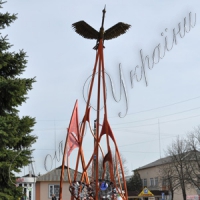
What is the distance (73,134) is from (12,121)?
3647 millimetres

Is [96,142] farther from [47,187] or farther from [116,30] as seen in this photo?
[47,187]

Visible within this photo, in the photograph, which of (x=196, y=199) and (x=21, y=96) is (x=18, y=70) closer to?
(x=21, y=96)

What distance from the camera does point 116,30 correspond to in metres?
16.1

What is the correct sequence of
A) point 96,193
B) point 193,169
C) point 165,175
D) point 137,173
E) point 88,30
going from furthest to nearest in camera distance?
point 137,173
point 165,175
point 193,169
point 88,30
point 96,193

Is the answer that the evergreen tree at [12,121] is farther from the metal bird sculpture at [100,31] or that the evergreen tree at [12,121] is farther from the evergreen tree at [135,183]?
the evergreen tree at [135,183]

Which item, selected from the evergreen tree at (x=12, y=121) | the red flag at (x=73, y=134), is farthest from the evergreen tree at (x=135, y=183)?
the evergreen tree at (x=12, y=121)

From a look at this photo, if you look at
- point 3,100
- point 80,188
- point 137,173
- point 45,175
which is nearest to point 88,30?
point 3,100

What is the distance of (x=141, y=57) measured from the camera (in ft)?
45.6

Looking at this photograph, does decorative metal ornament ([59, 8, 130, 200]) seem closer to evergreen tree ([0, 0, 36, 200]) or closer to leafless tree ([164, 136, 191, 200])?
evergreen tree ([0, 0, 36, 200])

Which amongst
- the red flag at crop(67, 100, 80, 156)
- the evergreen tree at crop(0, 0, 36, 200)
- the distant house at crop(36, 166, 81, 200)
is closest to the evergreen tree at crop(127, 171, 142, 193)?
the distant house at crop(36, 166, 81, 200)

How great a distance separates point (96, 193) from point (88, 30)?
6575 millimetres

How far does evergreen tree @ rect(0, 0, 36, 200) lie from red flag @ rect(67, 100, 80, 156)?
6.63ft

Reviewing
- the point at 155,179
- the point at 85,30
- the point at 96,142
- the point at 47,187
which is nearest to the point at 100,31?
the point at 85,30

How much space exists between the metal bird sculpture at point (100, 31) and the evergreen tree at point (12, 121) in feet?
8.45
